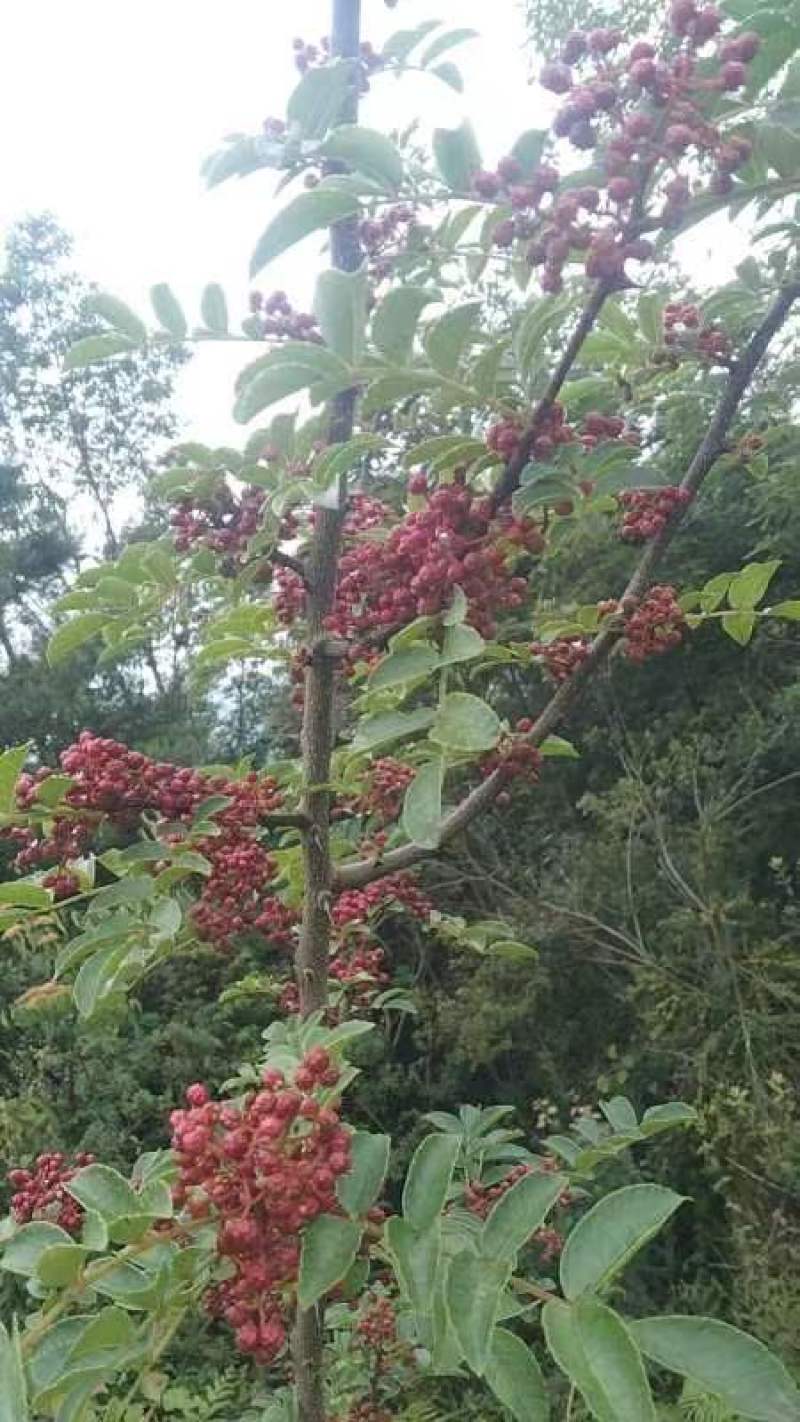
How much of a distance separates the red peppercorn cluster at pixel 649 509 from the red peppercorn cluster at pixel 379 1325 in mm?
897

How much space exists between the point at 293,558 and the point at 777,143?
47 centimetres

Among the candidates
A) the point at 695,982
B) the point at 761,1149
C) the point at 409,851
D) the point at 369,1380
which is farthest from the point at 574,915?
the point at 409,851

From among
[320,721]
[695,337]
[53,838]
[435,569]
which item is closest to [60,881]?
[53,838]

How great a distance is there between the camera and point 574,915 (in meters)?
3.90

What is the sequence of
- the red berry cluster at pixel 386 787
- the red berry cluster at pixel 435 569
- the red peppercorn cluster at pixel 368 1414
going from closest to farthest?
1. the red berry cluster at pixel 435 569
2. the red berry cluster at pixel 386 787
3. the red peppercorn cluster at pixel 368 1414

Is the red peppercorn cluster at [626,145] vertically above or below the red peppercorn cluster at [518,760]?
above

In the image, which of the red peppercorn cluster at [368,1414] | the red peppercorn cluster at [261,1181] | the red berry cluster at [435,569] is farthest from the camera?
the red peppercorn cluster at [368,1414]

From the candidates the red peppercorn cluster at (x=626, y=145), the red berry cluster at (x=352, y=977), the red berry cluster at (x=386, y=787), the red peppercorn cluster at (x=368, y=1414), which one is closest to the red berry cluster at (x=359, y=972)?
the red berry cluster at (x=352, y=977)

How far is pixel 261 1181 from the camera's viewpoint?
26.6 inches

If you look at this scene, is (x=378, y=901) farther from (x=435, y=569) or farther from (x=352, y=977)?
(x=435, y=569)

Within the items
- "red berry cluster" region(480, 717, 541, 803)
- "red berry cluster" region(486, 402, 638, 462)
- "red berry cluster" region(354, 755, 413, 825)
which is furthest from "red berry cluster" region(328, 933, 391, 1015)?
"red berry cluster" region(486, 402, 638, 462)

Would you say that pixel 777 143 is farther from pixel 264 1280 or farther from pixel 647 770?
pixel 647 770

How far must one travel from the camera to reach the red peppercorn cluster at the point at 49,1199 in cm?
92

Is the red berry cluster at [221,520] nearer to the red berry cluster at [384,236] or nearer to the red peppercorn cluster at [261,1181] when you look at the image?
the red berry cluster at [384,236]
